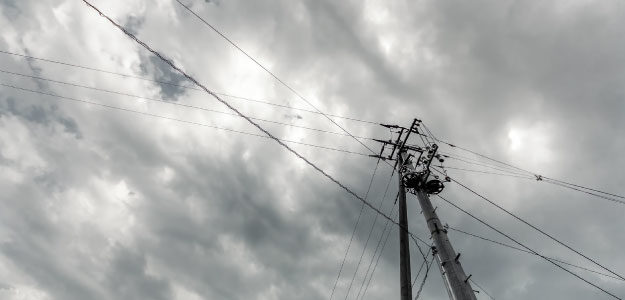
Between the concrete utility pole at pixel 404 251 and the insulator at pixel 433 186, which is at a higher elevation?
the insulator at pixel 433 186

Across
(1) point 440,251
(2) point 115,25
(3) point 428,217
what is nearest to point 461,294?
(1) point 440,251

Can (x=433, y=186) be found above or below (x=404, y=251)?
above

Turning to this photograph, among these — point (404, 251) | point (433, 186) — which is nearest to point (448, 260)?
point (404, 251)

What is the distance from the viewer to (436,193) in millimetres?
12586

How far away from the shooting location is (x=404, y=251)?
1020cm

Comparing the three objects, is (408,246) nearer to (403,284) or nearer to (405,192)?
(403,284)

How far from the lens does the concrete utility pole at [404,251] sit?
913 cm

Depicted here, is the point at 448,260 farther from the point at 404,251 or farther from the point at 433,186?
the point at 433,186

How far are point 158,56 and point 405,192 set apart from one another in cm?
961

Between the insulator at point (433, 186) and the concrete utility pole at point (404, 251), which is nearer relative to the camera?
the concrete utility pole at point (404, 251)

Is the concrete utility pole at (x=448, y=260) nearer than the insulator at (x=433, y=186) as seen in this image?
Yes

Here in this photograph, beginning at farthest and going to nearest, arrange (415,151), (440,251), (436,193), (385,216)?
1. (415,151)
2. (436,193)
3. (385,216)
4. (440,251)

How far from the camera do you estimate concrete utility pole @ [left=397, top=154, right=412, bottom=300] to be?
913 cm

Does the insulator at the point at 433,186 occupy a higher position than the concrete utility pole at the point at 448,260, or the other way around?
the insulator at the point at 433,186
